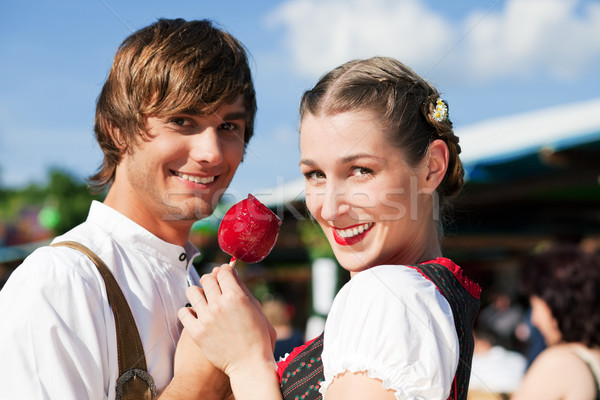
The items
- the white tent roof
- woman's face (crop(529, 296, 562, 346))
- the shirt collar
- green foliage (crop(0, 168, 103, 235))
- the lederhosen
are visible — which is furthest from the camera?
green foliage (crop(0, 168, 103, 235))

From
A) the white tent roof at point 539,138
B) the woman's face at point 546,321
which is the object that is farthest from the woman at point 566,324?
the white tent roof at point 539,138

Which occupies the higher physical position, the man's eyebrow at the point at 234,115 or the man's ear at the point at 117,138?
the man's eyebrow at the point at 234,115

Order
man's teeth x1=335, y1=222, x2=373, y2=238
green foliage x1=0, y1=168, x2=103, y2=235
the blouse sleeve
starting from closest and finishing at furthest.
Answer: the blouse sleeve < man's teeth x1=335, y1=222, x2=373, y2=238 < green foliage x1=0, y1=168, x2=103, y2=235

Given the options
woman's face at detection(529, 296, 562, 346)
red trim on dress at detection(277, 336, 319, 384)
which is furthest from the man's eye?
woman's face at detection(529, 296, 562, 346)

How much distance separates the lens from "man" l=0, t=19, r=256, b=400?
190 centimetres

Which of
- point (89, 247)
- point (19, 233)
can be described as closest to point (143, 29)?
point (89, 247)

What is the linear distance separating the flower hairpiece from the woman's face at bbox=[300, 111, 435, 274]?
0.17 metres

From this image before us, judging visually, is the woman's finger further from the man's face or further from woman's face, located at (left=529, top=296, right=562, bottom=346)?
woman's face, located at (left=529, top=296, right=562, bottom=346)

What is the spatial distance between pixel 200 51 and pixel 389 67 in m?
0.87

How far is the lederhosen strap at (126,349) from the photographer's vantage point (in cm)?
196

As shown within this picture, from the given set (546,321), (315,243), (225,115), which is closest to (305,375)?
(225,115)

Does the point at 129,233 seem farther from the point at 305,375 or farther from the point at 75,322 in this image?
the point at 305,375

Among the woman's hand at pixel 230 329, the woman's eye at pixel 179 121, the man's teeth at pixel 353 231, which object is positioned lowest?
the woman's hand at pixel 230 329

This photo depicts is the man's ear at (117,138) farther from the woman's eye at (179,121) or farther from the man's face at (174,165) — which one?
the woman's eye at (179,121)
